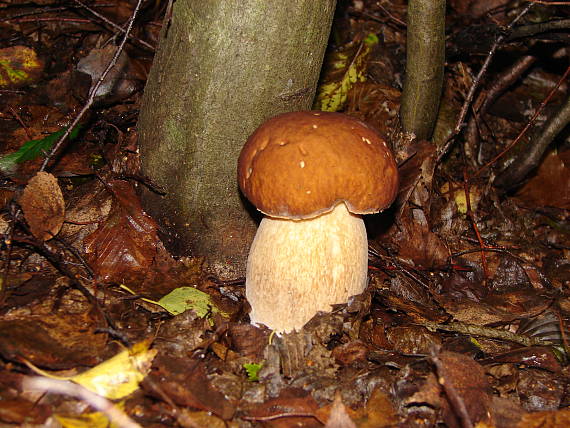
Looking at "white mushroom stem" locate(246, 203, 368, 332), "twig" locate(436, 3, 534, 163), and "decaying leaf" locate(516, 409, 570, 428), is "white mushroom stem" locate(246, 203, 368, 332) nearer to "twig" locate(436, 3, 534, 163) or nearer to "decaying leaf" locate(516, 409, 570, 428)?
"decaying leaf" locate(516, 409, 570, 428)

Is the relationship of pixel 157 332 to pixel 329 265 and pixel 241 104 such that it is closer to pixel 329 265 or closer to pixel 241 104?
pixel 329 265

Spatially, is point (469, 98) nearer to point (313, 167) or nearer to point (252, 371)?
point (313, 167)

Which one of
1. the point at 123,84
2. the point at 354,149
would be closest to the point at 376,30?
the point at 123,84

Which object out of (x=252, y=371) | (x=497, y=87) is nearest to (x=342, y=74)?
(x=497, y=87)

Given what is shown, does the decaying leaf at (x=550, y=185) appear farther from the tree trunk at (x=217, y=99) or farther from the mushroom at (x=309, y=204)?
the tree trunk at (x=217, y=99)

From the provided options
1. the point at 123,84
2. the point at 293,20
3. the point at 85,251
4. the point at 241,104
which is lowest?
the point at 85,251

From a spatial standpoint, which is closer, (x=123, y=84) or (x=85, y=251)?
(x=85, y=251)

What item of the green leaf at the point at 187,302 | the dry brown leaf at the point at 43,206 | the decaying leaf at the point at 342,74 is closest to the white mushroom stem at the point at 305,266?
the green leaf at the point at 187,302
